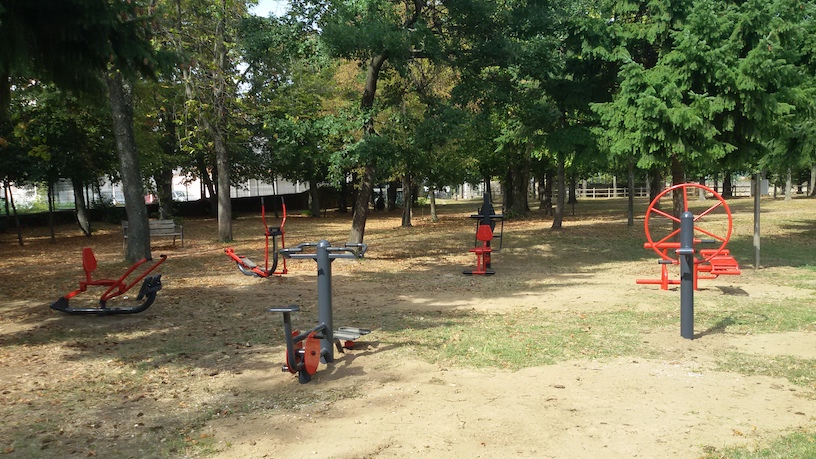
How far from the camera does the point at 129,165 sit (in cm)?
1365

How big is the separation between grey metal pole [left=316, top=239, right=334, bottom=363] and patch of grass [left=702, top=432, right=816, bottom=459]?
3.24 m

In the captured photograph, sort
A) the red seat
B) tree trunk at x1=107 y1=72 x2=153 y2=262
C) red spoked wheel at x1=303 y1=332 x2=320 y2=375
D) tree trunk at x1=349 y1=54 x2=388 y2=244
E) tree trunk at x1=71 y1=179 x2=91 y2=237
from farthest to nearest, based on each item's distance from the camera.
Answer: tree trunk at x1=71 y1=179 x2=91 y2=237 < tree trunk at x1=349 y1=54 x2=388 y2=244 < tree trunk at x1=107 y1=72 x2=153 y2=262 < the red seat < red spoked wheel at x1=303 y1=332 x2=320 y2=375

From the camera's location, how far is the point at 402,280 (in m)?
12.0

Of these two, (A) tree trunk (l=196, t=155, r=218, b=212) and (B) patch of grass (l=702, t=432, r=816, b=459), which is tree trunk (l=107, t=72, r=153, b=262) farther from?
(A) tree trunk (l=196, t=155, r=218, b=212)

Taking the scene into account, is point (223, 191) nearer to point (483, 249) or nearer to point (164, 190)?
point (483, 249)

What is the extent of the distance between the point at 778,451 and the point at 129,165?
41.9 feet

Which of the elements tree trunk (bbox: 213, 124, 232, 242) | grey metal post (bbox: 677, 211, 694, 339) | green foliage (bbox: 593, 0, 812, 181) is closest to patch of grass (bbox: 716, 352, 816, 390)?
grey metal post (bbox: 677, 211, 694, 339)

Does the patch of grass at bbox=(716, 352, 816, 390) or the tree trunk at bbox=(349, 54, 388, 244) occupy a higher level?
the tree trunk at bbox=(349, 54, 388, 244)

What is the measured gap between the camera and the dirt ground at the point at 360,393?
428cm

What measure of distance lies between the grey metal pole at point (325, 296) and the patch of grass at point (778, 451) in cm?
324

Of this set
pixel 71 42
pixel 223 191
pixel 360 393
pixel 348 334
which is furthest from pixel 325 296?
pixel 223 191

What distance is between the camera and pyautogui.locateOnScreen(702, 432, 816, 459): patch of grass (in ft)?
13.0

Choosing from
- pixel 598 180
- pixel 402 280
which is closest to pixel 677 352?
pixel 402 280

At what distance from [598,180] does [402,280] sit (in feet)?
225
